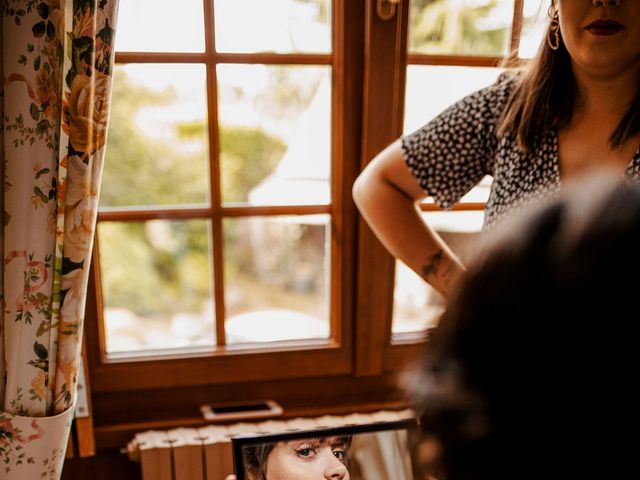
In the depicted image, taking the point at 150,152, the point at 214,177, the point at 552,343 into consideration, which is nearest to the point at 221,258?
the point at 214,177

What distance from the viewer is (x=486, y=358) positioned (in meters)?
0.39

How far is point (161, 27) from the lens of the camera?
4.73ft

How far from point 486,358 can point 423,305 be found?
1471mm

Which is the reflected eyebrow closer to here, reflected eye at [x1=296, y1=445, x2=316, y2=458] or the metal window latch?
reflected eye at [x1=296, y1=445, x2=316, y2=458]

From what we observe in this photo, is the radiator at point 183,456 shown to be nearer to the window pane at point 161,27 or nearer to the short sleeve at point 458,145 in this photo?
the short sleeve at point 458,145

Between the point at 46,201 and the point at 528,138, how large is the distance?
2.67 ft

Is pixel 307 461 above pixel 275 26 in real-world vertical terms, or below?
below

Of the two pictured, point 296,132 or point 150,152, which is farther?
point 150,152

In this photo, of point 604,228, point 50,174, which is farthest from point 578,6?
point 50,174

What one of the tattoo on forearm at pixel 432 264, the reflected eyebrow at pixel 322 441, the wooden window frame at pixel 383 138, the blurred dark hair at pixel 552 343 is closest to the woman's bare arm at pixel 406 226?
the tattoo on forearm at pixel 432 264

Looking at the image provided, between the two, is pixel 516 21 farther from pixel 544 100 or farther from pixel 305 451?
pixel 305 451

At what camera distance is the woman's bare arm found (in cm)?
133

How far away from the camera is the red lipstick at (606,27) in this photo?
1.01m

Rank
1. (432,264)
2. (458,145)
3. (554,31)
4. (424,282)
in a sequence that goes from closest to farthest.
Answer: (554,31)
(458,145)
(432,264)
(424,282)
